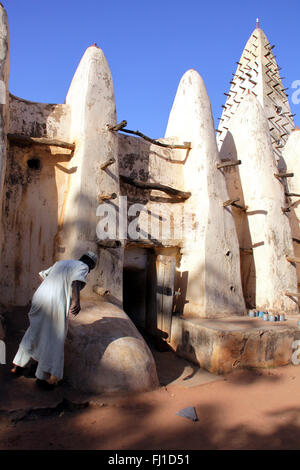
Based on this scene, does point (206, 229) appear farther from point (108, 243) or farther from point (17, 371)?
point (17, 371)

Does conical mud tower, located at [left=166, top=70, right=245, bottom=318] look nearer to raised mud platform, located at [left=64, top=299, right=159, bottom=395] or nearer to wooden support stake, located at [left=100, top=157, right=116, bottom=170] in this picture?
wooden support stake, located at [left=100, top=157, right=116, bottom=170]

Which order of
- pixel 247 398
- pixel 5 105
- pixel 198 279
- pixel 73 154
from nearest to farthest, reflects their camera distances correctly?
1. pixel 247 398
2. pixel 5 105
3. pixel 73 154
4. pixel 198 279

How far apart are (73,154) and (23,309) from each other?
10.1ft

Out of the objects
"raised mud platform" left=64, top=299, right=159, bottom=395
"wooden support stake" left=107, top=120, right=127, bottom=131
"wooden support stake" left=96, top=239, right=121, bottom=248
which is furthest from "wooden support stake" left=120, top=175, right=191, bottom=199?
"raised mud platform" left=64, top=299, right=159, bottom=395

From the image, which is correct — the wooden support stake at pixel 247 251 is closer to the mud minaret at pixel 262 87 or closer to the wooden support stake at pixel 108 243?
the wooden support stake at pixel 108 243

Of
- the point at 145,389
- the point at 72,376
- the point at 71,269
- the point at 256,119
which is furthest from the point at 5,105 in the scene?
the point at 256,119

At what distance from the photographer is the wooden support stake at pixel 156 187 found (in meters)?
7.46

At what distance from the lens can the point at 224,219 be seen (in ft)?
25.9

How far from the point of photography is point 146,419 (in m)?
3.68

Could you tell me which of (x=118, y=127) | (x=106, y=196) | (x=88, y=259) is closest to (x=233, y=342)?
(x=88, y=259)

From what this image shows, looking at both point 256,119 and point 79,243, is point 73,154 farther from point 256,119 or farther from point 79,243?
point 256,119

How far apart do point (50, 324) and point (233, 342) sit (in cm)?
328

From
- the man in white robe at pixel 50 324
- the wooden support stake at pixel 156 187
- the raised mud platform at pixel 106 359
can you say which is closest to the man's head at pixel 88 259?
the man in white robe at pixel 50 324
